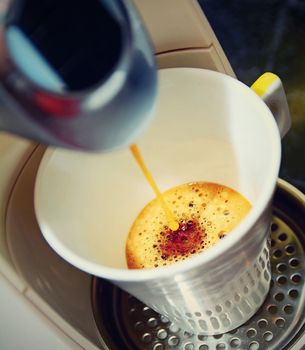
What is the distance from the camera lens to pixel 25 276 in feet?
1.52

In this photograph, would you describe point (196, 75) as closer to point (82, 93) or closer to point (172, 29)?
point (172, 29)

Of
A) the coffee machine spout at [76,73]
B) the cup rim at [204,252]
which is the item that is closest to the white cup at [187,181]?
the cup rim at [204,252]

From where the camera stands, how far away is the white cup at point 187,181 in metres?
0.43

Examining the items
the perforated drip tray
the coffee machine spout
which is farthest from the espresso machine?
the coffee machine spout

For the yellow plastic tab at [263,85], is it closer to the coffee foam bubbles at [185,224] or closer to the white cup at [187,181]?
the white cup at [187,181]

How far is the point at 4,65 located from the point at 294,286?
0.39 meters

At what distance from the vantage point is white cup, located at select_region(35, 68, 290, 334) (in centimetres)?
43

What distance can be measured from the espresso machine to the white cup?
0.08 ft

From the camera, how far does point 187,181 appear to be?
615 millimetres

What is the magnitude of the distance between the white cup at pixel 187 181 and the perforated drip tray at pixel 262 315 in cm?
2

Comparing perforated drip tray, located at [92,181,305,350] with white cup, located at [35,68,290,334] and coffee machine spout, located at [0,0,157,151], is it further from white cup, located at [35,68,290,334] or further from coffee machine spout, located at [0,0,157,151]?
coffee machine spout, located at [0,0,157,151]

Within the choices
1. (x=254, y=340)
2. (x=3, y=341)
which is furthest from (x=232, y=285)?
(x=3, y=341)

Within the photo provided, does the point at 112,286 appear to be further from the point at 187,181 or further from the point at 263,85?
the point at 263,85

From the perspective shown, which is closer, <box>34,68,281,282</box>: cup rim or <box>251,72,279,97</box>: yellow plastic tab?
<box>34,68,281,282</box>: cup rim
